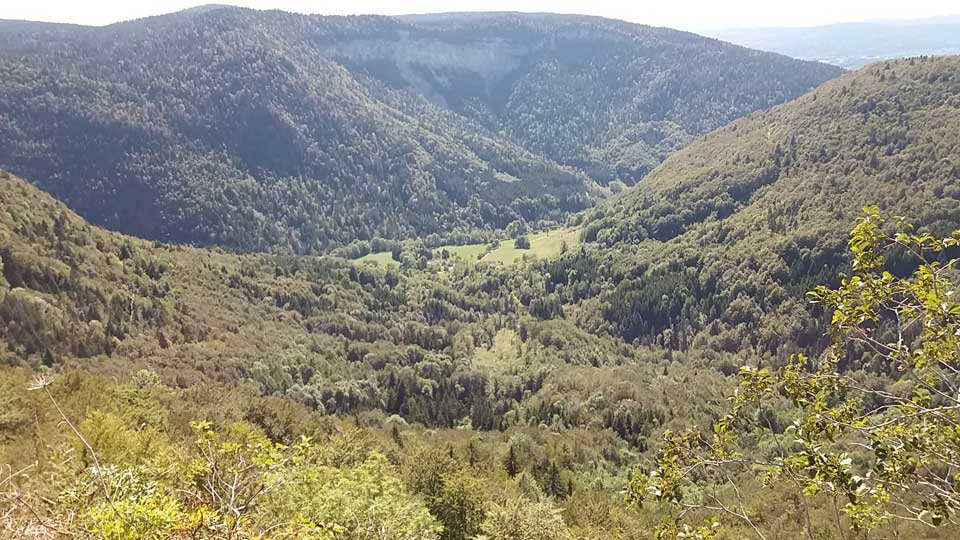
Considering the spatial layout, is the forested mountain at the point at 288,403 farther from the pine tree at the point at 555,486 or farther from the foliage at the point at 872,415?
the foliage at the point at 872,415

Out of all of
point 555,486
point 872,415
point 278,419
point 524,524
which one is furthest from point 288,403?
point 872,415

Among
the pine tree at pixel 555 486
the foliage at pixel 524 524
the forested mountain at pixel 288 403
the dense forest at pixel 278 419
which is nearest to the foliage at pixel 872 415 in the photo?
the dense forest at pixel 278 419

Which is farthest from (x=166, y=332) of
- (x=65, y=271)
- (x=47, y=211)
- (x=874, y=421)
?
(x=874, y=421)

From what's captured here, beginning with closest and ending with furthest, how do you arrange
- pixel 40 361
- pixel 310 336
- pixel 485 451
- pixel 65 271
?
pixel 485 451
pixel 40 361
pixel 65 271
pixel 310 336

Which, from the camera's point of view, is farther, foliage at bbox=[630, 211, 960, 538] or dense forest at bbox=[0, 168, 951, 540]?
dense forest at bbox=[0, 168, 951, 540]

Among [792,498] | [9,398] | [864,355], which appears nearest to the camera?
[9,398]

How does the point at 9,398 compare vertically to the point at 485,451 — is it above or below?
above

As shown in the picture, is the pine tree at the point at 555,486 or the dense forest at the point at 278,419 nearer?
the dense forest at the point at 278,419

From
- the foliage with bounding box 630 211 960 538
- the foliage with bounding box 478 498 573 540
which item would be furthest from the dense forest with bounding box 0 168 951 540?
the foliage with bounding box 630 211 960 538

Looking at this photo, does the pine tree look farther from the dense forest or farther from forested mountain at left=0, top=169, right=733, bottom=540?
forested mountain at left=0, top=169, right=733, bottom=540

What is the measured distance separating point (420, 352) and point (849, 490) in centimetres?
18541

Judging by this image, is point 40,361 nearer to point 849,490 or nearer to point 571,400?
point 571,400

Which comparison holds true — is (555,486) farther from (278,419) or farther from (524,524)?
(524,524)

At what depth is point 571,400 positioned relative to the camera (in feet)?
498
